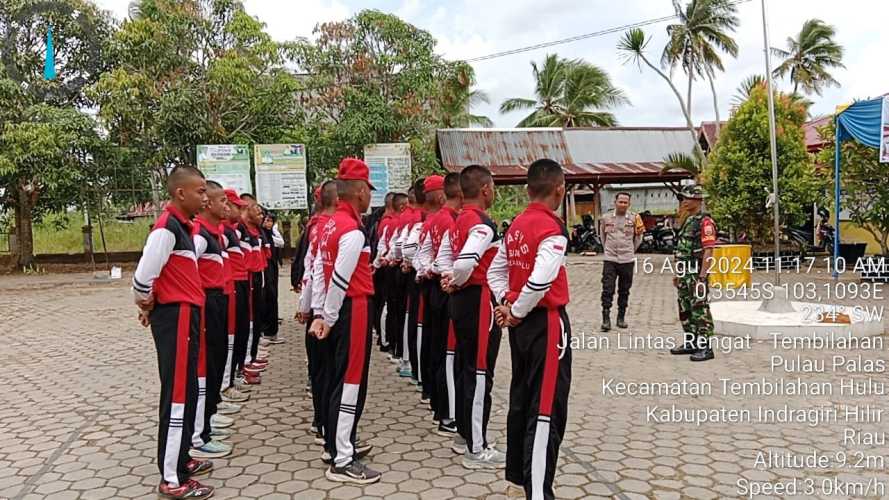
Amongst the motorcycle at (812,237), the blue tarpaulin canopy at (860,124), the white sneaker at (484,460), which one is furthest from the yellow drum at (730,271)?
the white sneaker at (484,460)

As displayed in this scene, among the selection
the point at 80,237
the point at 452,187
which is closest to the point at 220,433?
the point at 452,187

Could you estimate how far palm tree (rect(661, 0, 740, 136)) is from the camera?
70.9ft

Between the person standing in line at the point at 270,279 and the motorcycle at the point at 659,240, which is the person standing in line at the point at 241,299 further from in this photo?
the motorcycle at the point at 659,240

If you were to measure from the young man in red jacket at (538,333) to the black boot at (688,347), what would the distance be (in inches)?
158

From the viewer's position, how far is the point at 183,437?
3668 millimetres

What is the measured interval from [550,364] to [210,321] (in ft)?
7.47

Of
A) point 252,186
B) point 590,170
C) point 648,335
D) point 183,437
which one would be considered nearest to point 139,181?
point 252,186

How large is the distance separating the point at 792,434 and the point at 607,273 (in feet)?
13.2

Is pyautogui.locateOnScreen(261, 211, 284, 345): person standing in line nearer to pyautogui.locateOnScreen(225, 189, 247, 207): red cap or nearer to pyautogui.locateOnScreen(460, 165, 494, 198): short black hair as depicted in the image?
pyautogui.locateOnScreen(225, 189, 247, 207): red cap

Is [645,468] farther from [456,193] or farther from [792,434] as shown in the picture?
[456,193]

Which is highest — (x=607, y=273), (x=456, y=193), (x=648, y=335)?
(x=456, y=193)

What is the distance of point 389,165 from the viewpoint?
17.0 meters

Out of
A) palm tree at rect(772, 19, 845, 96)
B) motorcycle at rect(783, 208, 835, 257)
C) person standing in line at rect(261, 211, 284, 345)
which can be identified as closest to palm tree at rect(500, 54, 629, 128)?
palm tree at rect(772, 19, 845, 96)

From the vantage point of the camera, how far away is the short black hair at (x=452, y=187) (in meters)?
4.62
